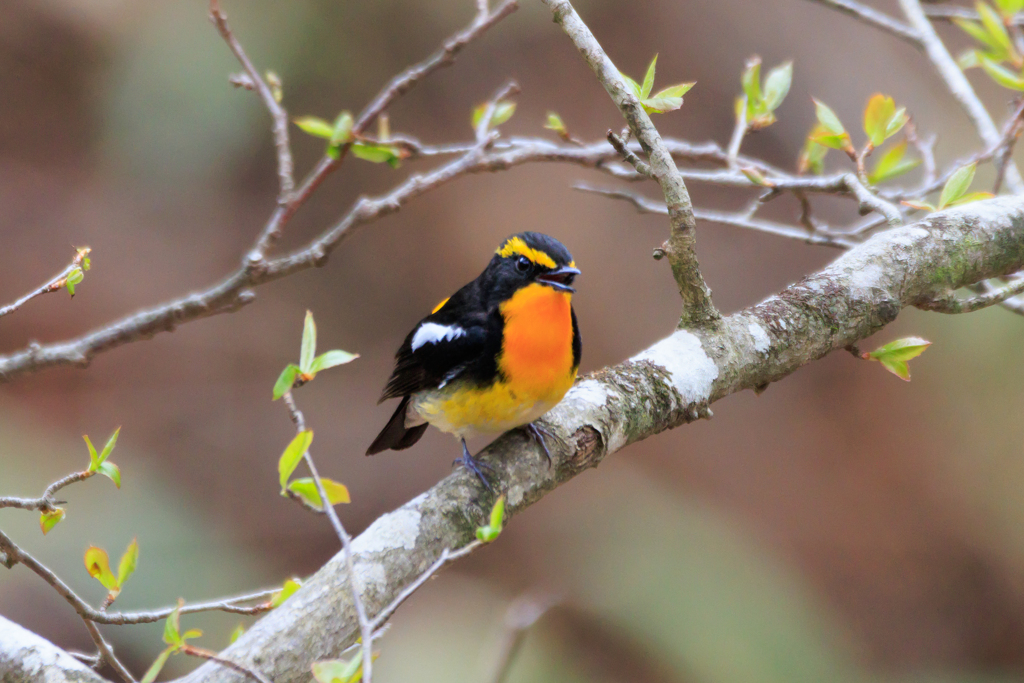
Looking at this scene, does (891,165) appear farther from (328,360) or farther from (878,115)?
(328,360)

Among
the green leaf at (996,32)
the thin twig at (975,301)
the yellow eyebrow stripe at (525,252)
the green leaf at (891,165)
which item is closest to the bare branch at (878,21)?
the green leaf at (996,32)

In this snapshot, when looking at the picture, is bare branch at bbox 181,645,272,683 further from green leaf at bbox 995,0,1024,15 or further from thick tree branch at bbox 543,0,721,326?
green leaf at bbox 995,0,1024,15

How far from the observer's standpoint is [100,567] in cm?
188

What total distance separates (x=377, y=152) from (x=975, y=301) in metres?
1.98

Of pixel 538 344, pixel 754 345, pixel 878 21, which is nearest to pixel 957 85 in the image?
pixel 878 21

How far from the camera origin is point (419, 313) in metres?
7.22

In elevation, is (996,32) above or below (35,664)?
below

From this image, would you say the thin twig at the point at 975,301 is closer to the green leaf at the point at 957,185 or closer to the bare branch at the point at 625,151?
the green leaf at the point at 957,185

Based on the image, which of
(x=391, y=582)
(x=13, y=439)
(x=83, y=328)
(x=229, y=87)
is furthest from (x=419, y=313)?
(x=391, y=582)

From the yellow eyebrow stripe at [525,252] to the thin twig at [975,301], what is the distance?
1.29m

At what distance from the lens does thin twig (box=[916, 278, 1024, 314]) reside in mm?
2264

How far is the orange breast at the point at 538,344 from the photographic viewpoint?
2.39 meters

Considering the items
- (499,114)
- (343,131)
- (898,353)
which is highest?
(343,131)

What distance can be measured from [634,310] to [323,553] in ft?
12.1
